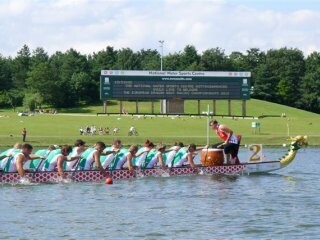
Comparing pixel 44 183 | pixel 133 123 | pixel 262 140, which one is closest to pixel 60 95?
pixel 133 123

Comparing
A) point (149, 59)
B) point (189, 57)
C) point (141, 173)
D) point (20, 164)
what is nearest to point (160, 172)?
point (141, 173)

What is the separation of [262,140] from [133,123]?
2228cm

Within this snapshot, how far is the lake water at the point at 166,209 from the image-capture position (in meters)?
19.8

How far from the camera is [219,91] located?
328 feet

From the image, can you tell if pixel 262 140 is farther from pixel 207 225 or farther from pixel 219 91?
pixel 207 225

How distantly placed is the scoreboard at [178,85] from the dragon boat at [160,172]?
206ft

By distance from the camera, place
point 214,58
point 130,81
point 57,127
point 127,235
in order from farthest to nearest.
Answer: point 214,58 < point 130,81 < point 57,127 < point 127,235

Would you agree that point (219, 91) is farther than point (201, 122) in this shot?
Yes

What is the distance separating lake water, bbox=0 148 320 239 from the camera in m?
19.8

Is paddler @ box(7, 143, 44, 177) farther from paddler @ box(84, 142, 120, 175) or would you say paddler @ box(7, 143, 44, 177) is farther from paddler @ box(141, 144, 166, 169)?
paddler @ box(141, 144, 166, 169)

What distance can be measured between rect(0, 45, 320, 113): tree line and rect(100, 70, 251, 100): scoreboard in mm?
33240

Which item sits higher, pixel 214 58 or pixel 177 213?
pixel 214 58

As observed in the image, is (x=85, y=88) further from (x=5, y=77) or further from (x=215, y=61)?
(x=215, y=61)

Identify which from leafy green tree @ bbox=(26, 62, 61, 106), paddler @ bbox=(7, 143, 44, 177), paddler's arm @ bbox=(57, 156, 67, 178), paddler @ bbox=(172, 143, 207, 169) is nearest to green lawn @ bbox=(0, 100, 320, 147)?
leafy green tree @ bbox=(26, 62, 61, 106)
